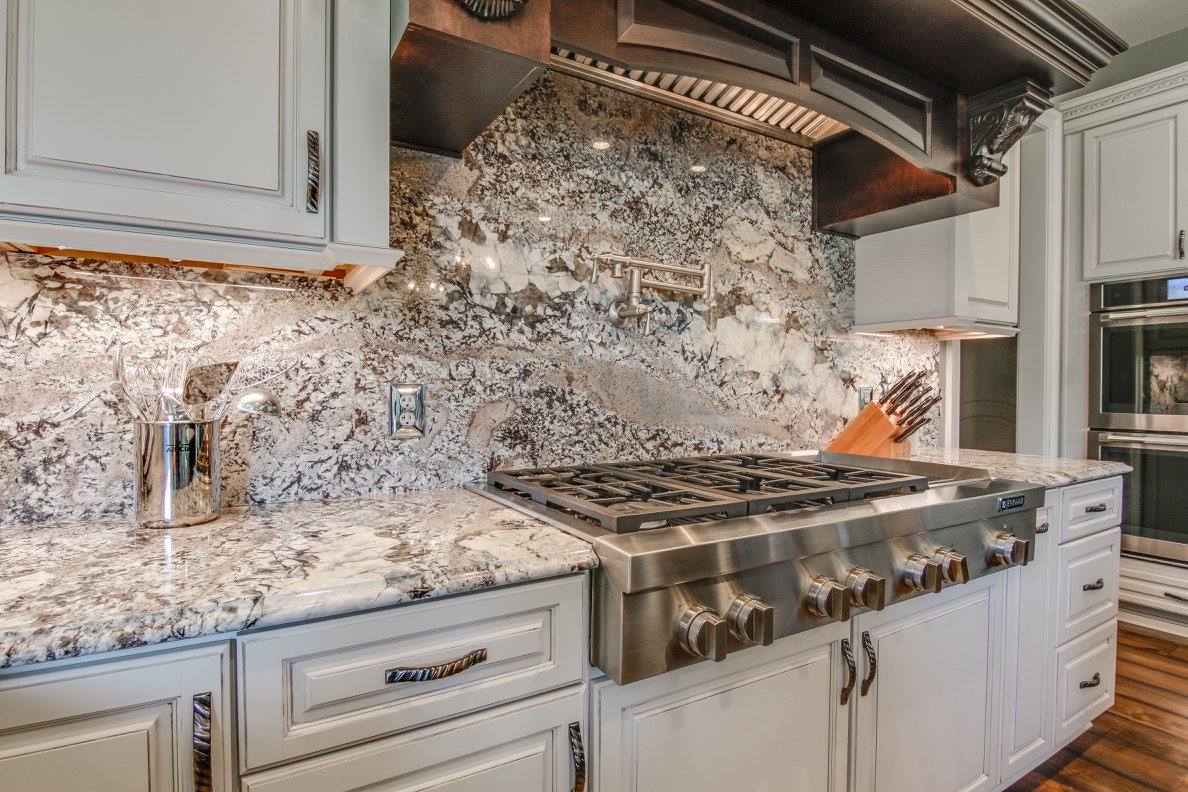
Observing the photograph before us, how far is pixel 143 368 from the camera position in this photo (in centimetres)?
116

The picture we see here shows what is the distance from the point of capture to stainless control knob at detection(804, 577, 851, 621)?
106 centimetres

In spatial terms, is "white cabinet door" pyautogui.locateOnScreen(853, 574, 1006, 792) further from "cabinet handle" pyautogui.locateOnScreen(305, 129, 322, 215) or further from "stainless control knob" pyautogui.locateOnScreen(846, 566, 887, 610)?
"cabinet handle" pyautogui.locateOnScreen(305, 129, 322, 215)

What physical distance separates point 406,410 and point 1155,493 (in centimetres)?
307

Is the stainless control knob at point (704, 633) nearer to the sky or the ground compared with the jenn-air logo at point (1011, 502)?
nearer to the ground

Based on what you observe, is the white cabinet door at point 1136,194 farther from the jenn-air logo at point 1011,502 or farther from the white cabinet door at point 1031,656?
the jenn-air logo at point 1011,502

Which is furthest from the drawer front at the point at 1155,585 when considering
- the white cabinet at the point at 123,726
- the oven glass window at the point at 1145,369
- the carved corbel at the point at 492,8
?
the white cabinet at the point at 123,726

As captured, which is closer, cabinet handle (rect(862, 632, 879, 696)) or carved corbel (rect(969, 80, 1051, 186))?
cabinet handle (rect(862, 632, 879, 696))

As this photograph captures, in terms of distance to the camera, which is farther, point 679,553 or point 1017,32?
point 1017,32

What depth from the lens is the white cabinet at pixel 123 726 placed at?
63 centimetres

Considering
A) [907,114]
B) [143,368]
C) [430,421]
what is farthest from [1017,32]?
[143,368]

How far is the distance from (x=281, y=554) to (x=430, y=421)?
589 mm

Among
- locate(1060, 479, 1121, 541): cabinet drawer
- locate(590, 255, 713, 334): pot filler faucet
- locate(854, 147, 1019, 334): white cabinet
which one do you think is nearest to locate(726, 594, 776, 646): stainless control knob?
locate(590, 255, 713, 334): pot filler faucet

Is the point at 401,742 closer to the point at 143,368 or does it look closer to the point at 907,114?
the point at 143,368

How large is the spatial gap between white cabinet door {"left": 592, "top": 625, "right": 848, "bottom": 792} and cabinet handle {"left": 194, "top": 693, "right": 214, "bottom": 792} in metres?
0.51
